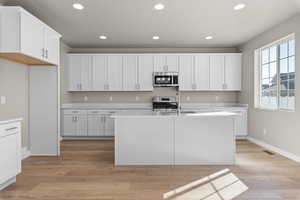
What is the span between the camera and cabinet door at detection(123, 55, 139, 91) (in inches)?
214

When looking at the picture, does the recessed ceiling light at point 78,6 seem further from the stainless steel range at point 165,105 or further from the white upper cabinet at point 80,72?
the stainless steel range at point 165,105

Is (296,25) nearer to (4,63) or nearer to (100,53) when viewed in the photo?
(100,53)

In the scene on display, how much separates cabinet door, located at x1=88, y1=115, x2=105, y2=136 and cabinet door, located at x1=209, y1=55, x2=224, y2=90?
3288 mm

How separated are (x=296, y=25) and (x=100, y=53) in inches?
181

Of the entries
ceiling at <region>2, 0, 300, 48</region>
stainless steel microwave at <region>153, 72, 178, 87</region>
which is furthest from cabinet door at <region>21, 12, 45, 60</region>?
stainless steel microwave at <region>153, 72, 178, 87</region>

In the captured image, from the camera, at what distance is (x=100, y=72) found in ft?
17.8

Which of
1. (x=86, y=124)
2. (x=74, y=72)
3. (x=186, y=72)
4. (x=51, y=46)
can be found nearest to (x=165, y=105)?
(x=186, y=72)

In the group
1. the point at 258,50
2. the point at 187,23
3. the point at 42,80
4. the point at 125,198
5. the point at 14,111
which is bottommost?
the point at 125,198

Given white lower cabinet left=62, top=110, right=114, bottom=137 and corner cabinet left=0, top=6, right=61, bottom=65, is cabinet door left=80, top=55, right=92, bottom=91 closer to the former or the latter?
white lower cabinet left=62, top=110, right=114, bottom=137

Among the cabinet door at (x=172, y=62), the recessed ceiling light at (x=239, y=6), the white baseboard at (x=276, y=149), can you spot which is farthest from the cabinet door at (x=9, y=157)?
the white baseboard at (x=276, y=149)

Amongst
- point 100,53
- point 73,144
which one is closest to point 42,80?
point 73,144

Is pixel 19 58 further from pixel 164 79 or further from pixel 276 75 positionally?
pixel 276 75

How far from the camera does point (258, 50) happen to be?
15.5ft

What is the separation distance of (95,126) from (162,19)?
10.6ft
